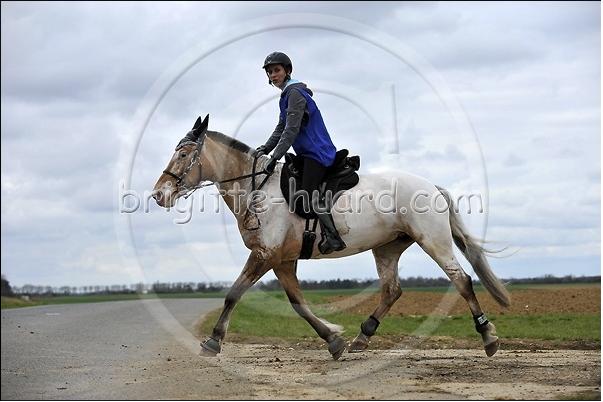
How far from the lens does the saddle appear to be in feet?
35.2

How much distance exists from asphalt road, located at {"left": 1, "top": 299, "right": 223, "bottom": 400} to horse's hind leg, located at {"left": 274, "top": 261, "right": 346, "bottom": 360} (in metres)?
2.13

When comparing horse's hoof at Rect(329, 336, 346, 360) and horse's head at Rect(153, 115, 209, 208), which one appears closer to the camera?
horse's head at Rect(153, 115, 209, 208)

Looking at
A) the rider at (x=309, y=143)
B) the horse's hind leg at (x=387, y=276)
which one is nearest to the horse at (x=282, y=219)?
the rider at (x=309, y=143)

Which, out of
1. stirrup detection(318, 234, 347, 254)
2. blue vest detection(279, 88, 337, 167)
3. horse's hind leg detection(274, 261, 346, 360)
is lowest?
horse's hind leg detection(274, 261, 346, 360)

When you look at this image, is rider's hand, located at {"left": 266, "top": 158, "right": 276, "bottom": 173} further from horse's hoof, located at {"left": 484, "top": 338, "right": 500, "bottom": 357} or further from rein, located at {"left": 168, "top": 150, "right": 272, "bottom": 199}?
horse's hoof, located at {"left": 484, "top": 338, "right": 500, "bottom": 357}

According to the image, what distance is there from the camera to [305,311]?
11125mm

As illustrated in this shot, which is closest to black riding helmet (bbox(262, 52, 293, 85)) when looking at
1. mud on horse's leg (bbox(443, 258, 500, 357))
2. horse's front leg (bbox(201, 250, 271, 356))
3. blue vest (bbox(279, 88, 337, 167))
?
blue vest (bbox(279, 88, 337, 167))

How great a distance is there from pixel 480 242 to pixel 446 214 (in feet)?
2.89

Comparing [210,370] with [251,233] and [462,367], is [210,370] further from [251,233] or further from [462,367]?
[462,367]

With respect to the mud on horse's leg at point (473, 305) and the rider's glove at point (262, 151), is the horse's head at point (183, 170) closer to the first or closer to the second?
the rider's glove at point (262, 151)

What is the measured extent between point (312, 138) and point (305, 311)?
2.25 meters

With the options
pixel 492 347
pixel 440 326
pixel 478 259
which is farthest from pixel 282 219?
pixel 440 326

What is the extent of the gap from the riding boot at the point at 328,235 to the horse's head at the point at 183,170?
170cm

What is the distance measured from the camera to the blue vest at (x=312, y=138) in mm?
10695
